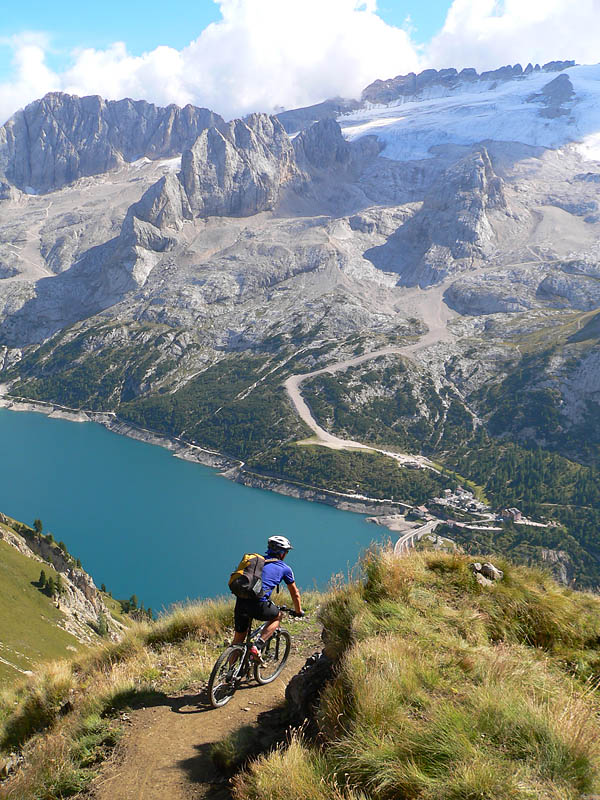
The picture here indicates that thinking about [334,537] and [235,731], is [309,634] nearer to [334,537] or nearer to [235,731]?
[235,731]

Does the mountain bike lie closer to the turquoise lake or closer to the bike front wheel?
the bike front wheel

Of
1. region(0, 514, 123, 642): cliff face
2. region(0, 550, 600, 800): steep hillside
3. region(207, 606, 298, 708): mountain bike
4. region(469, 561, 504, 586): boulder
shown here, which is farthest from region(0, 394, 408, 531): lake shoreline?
region(0, 550, 600, 800): steep hillside

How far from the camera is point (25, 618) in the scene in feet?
156

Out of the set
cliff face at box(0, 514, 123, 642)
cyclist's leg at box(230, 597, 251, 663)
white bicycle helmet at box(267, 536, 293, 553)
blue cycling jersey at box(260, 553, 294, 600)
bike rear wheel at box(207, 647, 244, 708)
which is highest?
white bicycle helmet at box(267, 536, 293, 553)

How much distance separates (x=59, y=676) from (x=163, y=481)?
135008 millimetres

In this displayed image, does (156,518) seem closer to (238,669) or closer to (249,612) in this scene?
(238,669)

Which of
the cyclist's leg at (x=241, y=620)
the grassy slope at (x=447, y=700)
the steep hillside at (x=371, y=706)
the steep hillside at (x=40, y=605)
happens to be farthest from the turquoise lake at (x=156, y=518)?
the grassy slope at (x=447, y=700)

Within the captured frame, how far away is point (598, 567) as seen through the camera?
11156 centimetres

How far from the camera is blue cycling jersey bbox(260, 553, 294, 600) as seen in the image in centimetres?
923

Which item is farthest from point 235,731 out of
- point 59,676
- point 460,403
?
point 460,403

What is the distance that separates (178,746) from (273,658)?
3.66 meters

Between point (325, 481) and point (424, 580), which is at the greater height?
point (424, 580)

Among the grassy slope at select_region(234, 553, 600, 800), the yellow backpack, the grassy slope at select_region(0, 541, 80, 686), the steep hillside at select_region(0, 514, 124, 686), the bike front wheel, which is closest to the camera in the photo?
the grassy slope at select_region(234, 553, 600, 800)

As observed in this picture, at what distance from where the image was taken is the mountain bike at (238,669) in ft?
28.6
